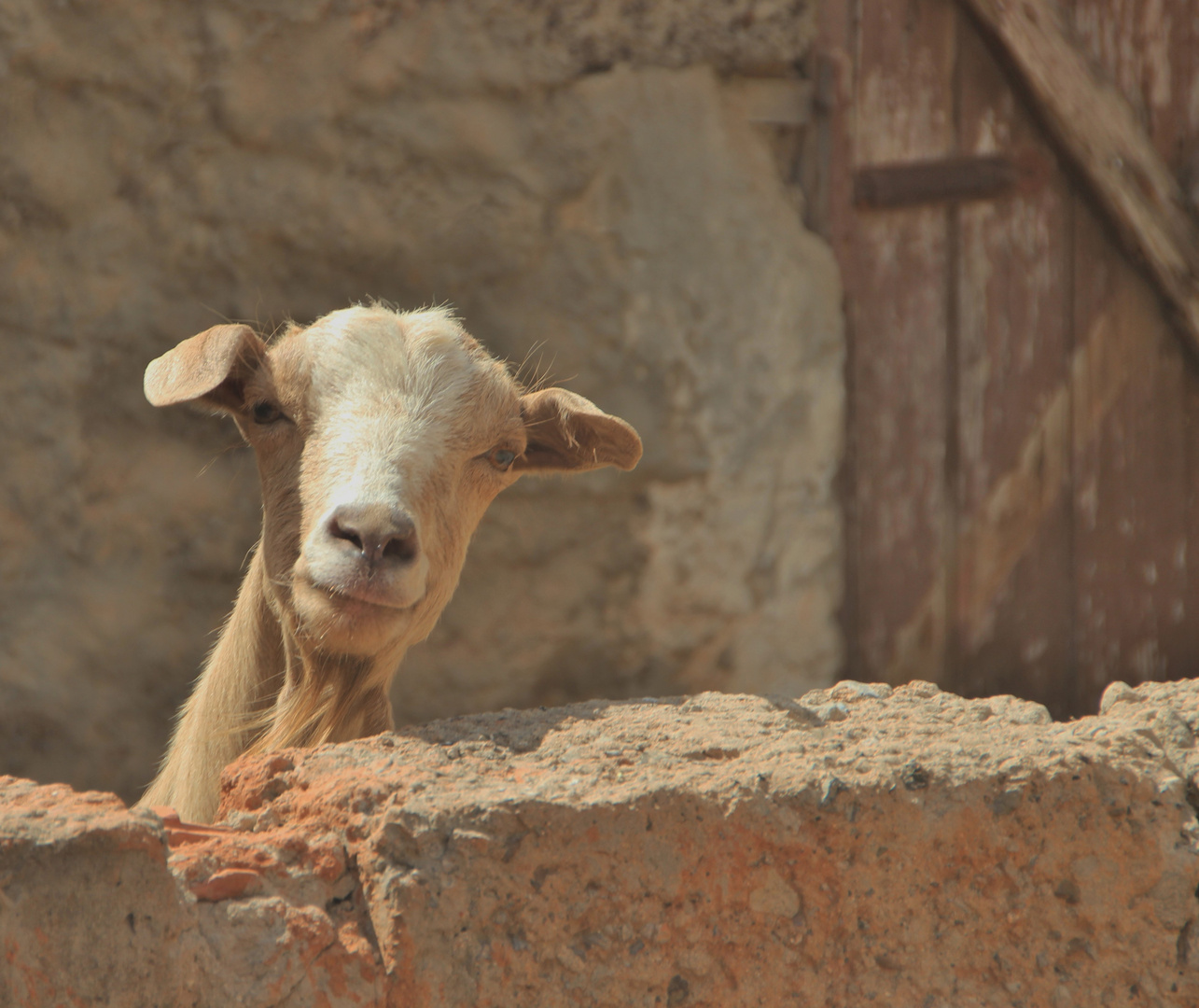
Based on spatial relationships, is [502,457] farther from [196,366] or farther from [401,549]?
[196,366]

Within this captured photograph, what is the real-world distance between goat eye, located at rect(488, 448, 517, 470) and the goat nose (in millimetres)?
635

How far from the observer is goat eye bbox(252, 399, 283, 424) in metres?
2.82

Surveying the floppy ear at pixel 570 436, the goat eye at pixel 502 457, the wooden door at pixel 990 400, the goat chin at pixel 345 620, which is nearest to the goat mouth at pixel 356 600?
the goat chin at pixel 345 620

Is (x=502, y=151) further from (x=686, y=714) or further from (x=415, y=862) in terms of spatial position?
(x=415, y=862)

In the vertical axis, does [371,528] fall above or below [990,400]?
above

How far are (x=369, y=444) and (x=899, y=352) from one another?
2562 millimetres

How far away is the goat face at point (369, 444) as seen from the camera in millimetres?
2387

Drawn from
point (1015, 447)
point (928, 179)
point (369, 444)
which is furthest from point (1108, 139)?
point (369, 444)

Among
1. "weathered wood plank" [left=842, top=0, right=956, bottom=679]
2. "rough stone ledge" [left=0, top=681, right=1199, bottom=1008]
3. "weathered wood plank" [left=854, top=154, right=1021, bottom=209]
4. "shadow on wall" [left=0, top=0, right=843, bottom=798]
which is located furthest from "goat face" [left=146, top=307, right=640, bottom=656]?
"weathered wood plank" [left=854, top=154, right=1021, bottom=209]

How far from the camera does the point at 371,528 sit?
233 centimetres

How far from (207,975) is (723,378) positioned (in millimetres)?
3206

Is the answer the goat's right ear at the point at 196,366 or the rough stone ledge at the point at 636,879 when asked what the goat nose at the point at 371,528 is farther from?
the rough stone ledge at the point at 636,879

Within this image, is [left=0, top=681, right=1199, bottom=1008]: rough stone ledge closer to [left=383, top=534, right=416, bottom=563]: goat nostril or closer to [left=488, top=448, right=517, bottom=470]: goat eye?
[left=383, top=534, right=416, bottom=563]: goat nostril

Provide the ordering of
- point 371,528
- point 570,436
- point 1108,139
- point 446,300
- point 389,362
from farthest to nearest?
1. point 1108,139
2. point 446,300
3. point 570,436
4. point 389,362
5. point 371,528
